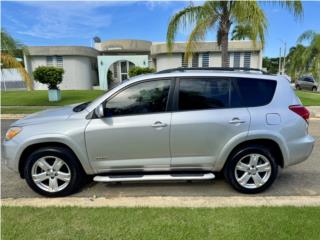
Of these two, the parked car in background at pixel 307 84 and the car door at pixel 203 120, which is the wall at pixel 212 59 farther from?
the car door at pixel 203 120

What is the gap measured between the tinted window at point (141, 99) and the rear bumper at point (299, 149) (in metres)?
1.93

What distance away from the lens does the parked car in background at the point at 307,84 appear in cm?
2627

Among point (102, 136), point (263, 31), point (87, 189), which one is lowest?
point (87, 189)

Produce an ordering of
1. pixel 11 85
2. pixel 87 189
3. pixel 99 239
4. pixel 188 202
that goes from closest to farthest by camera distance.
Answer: pixel 99 239 → pixel 188 202 → pixel 87 189 → pixel 11 85

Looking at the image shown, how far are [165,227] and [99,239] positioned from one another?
707 mm

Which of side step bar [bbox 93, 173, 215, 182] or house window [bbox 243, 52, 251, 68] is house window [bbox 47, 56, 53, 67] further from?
side step bar [bbox 93, 173, 215, 182]

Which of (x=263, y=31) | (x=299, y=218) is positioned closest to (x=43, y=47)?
(x=263, y=31)

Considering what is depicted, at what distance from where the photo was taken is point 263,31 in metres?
10.3

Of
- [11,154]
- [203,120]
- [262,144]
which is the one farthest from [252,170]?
[11,154]

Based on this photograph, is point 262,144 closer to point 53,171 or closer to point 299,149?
point 299,149

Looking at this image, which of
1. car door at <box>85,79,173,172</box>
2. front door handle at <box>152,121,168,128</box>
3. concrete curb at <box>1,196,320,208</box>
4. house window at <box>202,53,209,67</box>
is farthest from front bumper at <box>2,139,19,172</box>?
house window at <box>202,53,209,67</box>

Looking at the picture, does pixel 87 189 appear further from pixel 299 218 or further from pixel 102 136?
pixel 299 218

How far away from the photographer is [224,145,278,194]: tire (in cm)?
377

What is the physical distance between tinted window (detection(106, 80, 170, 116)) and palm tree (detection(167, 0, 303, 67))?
795cm
